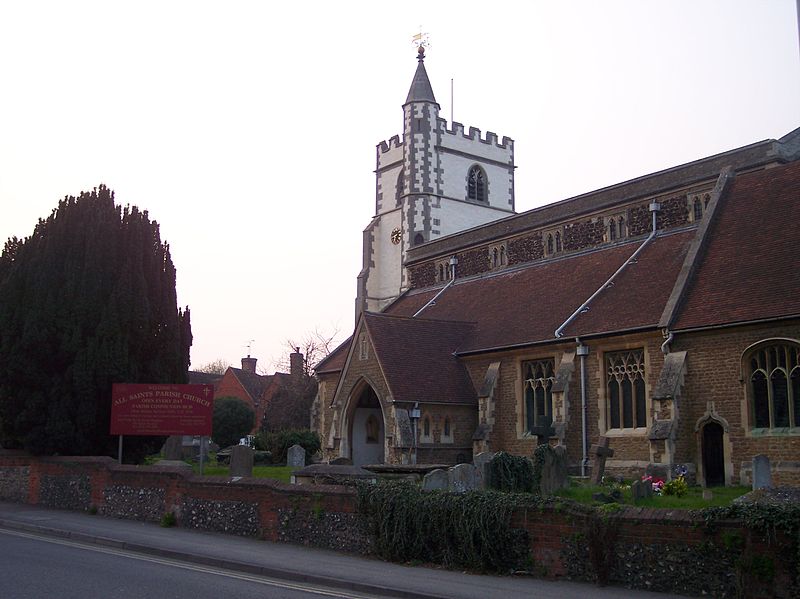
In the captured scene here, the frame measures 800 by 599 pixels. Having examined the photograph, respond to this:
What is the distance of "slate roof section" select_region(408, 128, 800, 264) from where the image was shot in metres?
27.8

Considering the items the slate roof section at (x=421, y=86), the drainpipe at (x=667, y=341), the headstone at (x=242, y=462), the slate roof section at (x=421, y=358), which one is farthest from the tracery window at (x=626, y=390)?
the slate roof section at (x=421, y=86)

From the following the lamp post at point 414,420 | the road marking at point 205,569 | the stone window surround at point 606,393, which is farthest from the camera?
the lamp post at point 414,420

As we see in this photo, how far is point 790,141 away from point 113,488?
22.3m

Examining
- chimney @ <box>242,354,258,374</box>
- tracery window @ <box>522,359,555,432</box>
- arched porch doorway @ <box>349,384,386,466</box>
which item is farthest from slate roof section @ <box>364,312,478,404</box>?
chimney @ <box>242,354,258,374</box>

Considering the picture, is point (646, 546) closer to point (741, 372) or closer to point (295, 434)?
point (741, 372)

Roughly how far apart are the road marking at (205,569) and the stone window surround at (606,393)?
13.9 metres

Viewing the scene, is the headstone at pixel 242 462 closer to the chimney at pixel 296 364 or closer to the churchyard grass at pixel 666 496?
the churchyard grass at pixel 666 496

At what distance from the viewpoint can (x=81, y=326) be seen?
23.7 metres

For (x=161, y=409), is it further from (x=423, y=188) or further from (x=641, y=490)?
(x=423, y=188)

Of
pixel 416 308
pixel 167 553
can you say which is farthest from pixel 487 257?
pixel 167 553

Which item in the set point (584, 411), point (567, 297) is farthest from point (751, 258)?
point (567, 297)

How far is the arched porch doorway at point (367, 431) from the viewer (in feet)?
103

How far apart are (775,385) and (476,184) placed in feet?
115

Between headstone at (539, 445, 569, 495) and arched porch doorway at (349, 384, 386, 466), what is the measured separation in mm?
12234
